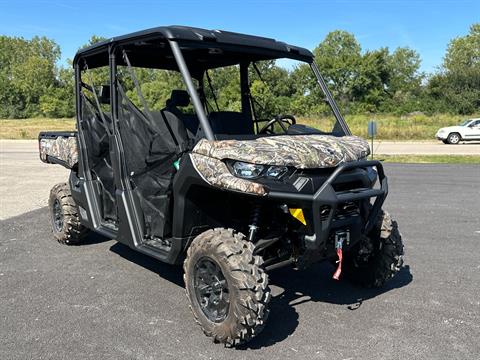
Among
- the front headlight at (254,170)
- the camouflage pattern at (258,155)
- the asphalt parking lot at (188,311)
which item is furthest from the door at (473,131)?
the front headlight at (254,170)

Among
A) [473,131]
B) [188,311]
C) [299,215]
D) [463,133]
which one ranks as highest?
[299,215]

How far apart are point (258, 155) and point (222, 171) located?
276 mm

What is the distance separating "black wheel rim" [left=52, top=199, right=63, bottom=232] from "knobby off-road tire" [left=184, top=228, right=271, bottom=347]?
3.22m

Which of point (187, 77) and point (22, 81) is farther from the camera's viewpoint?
point (22, 81)

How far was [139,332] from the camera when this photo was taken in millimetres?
3814

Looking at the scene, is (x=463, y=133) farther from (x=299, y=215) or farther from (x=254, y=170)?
(x=254, y=170)

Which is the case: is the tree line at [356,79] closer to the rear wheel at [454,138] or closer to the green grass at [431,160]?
the rear wheel at [454,138]

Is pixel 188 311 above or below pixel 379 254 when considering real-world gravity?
below

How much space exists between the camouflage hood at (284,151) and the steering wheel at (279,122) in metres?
0.93

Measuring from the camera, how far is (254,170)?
11.4 ft

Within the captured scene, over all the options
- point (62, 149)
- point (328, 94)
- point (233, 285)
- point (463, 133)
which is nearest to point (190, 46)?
point (328, 94)

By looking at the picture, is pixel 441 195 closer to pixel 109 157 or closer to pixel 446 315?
pixel 446 315

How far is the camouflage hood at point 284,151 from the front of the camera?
3.45 meters

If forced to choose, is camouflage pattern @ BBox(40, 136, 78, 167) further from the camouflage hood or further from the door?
the door
